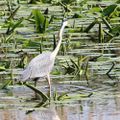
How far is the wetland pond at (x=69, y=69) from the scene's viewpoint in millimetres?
7258

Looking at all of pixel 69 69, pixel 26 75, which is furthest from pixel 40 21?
pixel 26 75

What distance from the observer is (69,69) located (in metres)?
8.78

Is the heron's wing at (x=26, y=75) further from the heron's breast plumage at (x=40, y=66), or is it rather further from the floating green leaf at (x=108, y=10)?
the floating green leaf at (x=108, y=10)

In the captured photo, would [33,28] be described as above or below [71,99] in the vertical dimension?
below

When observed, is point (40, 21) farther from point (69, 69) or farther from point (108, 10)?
point (69, 69)

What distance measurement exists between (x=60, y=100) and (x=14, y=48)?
2981mm

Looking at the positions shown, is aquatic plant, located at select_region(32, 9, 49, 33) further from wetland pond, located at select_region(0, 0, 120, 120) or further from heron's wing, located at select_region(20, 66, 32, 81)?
heron's wing, located at select_region(20, 66, 32, 81)

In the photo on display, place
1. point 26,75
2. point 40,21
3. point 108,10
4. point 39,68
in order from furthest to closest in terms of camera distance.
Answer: point 108,10 → point 40,21 → point 39,68 → point 26,75

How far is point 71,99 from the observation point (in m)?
7.59

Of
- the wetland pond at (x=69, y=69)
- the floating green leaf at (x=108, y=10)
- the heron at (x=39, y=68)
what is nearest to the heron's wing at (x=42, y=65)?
the heron at (x=39, y=68)

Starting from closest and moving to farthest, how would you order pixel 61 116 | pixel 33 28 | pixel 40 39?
pixel 61 116
pixel 40 39
pixel 33 28

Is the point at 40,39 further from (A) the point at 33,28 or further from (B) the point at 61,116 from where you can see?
(B) the point at 61,116

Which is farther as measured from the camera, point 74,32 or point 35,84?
point 74,32

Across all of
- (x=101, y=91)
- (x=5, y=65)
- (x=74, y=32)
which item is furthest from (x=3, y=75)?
(x=74, y=32)
